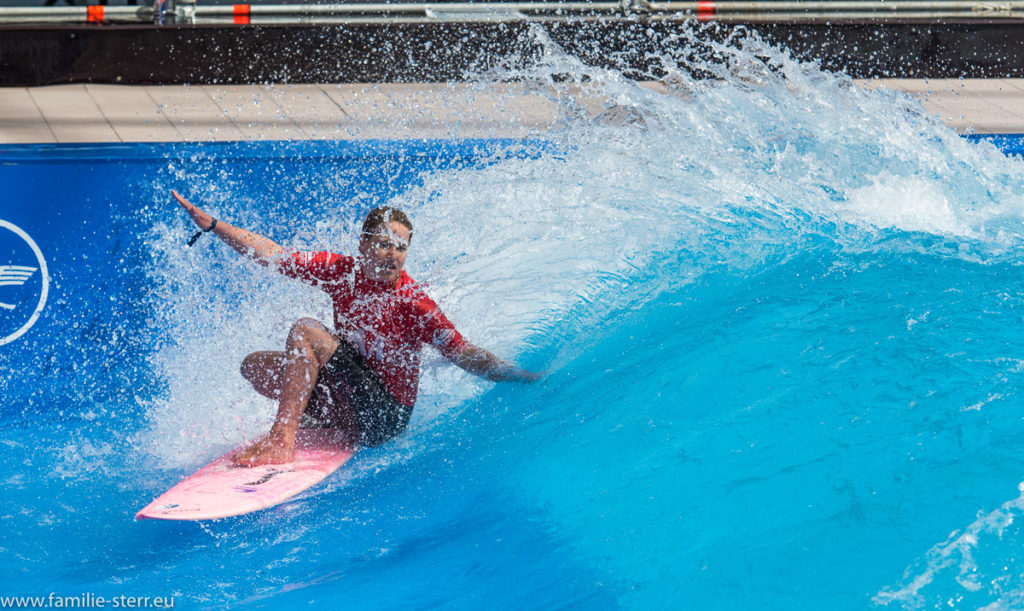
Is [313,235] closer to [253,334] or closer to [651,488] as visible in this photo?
[253,334]

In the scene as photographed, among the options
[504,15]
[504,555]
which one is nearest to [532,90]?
[504,15]

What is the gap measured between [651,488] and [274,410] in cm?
165

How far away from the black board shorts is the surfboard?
3.2 inches

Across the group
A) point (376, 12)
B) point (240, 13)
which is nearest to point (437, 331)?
point (376, 12)

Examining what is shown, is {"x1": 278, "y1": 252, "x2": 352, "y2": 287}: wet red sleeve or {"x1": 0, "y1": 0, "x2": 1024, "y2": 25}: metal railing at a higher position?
{"x1": 0, "y1": 0, "x2": 1024, "y2": 25}: metal railing

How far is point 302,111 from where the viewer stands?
580 cm

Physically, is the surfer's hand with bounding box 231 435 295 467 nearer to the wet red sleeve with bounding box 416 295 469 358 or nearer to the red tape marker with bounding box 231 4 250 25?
the wet red sleeve with bounding box 416 295 469 358

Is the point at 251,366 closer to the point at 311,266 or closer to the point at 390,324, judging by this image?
the point at 311,266

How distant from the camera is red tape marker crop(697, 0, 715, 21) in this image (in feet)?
21.6

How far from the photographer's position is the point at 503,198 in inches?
182

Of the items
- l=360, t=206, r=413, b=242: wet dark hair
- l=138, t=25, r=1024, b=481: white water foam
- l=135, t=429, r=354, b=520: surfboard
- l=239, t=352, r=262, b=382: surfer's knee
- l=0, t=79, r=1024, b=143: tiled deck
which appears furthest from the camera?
l=0, t=79, r=1024, b=143: tiled deck

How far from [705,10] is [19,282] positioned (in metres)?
4.51

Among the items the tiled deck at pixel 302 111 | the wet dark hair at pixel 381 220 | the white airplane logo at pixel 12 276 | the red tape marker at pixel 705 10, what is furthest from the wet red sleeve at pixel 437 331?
the red tape marker at pixel 705 10

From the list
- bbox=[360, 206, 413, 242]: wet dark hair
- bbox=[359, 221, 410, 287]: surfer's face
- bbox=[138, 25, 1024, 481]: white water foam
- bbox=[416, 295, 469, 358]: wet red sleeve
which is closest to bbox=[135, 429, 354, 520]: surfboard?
bbox=[138, 25, 1024, 481]: white water foam
